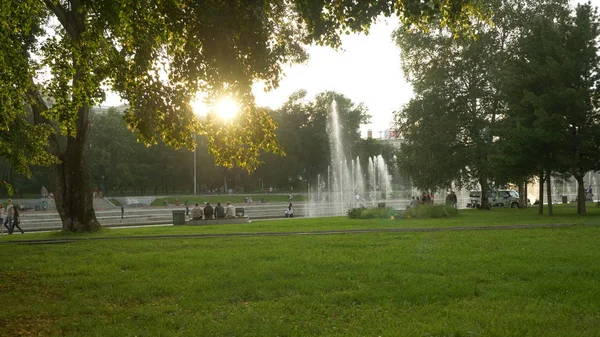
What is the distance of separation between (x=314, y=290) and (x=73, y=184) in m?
16.3

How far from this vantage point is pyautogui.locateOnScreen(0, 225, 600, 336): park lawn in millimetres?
6324

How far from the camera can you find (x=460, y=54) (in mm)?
36594

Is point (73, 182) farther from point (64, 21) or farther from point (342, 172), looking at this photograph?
point (342, 172)

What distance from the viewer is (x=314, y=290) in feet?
26.6

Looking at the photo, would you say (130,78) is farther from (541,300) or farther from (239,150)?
(541,300)

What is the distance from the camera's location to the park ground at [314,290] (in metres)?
6.33

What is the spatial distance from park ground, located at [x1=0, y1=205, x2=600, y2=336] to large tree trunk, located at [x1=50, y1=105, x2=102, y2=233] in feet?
26.7

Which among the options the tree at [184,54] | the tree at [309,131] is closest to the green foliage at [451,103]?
the tree at [184,54]

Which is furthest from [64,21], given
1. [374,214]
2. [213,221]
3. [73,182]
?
[374,214]

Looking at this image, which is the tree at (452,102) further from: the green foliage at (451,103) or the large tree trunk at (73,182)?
the large tree trunk at (73,182)

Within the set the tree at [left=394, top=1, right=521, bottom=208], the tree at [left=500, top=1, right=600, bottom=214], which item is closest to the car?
the tree at [left=394, top=1, right=521, bottom=208]

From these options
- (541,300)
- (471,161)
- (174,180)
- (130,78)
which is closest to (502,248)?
(541,300)

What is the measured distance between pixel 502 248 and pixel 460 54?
27.0 meters

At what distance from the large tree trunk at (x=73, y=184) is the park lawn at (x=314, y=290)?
860cm
